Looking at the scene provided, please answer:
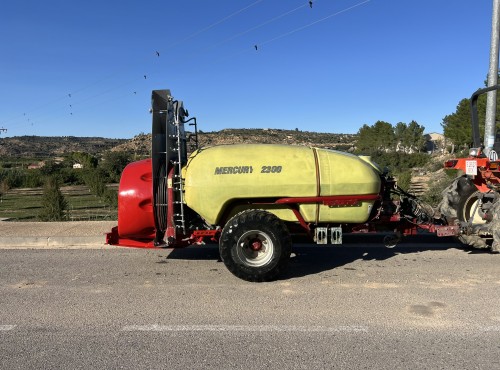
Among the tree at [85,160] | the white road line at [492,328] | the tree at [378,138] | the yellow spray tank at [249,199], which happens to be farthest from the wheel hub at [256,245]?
the tree at [378,138]

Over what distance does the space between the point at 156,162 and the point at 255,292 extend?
2349 millimetres

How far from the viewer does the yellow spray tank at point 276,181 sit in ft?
18.7

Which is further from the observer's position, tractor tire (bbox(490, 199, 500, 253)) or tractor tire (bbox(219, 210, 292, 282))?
tractor tire (bbox(490, 199, 500, 253))

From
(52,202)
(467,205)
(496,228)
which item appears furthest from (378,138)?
(496,228)

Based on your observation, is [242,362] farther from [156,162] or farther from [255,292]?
[156,162]

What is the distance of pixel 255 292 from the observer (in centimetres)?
520

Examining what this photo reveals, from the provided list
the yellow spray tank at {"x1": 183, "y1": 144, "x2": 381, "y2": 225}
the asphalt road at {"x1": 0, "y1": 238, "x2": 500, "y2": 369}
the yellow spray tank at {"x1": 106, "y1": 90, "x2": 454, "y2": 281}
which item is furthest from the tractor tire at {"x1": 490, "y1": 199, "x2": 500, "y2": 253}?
the yellow spray tank at {"x1": 183, "y1": 144, "x2": 381, "y2": 225}

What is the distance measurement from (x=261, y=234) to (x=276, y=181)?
0.72 metres

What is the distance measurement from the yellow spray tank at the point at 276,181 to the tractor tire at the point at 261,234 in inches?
11.8

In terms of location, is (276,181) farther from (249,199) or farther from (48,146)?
(48,146)

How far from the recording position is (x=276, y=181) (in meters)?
5.67

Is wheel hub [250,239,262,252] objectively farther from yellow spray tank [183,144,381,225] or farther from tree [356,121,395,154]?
tree [356,121,395,154]

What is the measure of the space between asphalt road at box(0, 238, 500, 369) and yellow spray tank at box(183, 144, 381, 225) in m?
0.87

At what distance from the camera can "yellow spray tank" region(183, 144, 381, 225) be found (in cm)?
570
